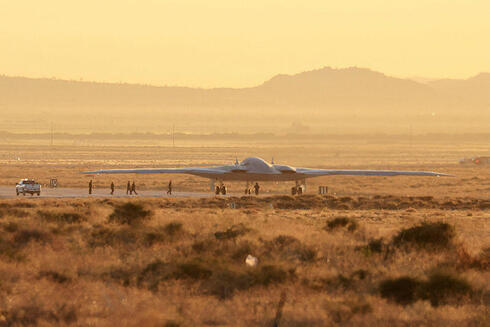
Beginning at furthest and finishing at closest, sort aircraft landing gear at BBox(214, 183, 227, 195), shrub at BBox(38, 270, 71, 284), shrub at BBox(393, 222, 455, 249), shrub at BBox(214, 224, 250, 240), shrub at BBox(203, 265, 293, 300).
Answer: aircraft landing gear at BBox(214, 183, 227, 195) → shrub at BBox(214, 224, 250, 240) → shrub at BBox(393, 222, 455, 249) → shrub at BBox(38, 270, 71, 284) → shrub at BBox(203, 265, 293, 300)

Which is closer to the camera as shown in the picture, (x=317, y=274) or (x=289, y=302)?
(x=289, y=302)

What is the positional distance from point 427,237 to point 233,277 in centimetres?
984

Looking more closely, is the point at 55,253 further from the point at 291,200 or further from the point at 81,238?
the point at 291,200

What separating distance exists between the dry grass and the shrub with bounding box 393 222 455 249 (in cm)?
6

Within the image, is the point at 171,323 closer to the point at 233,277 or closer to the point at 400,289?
the point at 233,277

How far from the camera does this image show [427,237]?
29.2 m

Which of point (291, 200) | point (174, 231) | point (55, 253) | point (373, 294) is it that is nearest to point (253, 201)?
point (291, 200)

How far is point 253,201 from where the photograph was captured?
6781cm

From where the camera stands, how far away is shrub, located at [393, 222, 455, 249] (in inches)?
1131

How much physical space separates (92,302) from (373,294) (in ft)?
21.0

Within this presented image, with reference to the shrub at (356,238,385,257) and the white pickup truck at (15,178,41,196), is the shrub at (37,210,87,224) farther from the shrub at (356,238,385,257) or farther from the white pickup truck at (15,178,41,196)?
the white pickup truck at (15,178,41,196)

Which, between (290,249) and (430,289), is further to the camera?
(290,249)

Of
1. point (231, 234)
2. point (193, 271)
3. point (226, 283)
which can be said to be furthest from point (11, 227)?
point (226, 283)

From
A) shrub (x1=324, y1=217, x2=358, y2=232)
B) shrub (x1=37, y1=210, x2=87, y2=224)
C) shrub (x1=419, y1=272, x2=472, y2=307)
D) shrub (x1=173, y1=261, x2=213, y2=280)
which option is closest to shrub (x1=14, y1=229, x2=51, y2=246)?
shrub (x1=37, y1=210, x2=87, y2=224)
